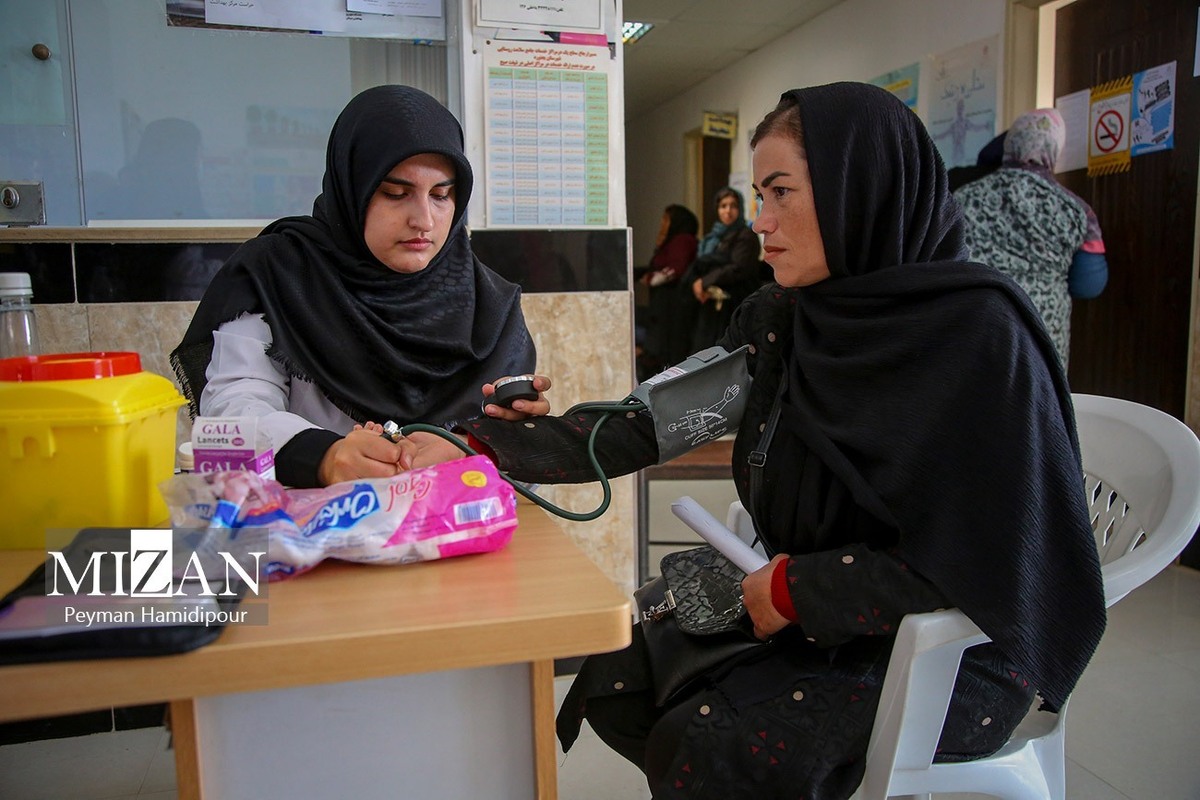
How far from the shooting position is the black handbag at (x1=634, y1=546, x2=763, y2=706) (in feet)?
3.50

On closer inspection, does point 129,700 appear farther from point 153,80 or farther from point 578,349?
point 153,80

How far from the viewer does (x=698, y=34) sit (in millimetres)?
6578

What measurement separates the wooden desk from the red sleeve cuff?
0.98 feet

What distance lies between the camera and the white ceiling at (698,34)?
587cm

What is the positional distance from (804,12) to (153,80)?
5003 mm

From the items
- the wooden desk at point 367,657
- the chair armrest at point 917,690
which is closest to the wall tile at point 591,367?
the chair armrest at point 917,690

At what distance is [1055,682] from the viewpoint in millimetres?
950

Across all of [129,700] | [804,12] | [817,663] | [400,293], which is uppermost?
[804,12]

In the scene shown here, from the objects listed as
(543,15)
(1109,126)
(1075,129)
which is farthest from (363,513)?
(1075,129)

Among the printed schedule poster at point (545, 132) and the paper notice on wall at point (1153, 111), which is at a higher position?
the paper notice on wall at point (1153, 111)

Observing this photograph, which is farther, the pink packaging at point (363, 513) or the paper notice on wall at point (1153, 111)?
the paper notice on wall at point (1153, 111)

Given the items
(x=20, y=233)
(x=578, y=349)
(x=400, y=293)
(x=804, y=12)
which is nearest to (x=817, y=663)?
(x=400, y=293)

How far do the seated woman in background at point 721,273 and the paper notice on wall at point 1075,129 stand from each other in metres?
1.76

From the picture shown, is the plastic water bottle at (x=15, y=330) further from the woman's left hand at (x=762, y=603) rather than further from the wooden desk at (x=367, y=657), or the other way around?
the woman's left hand at (x=762, y=603)
